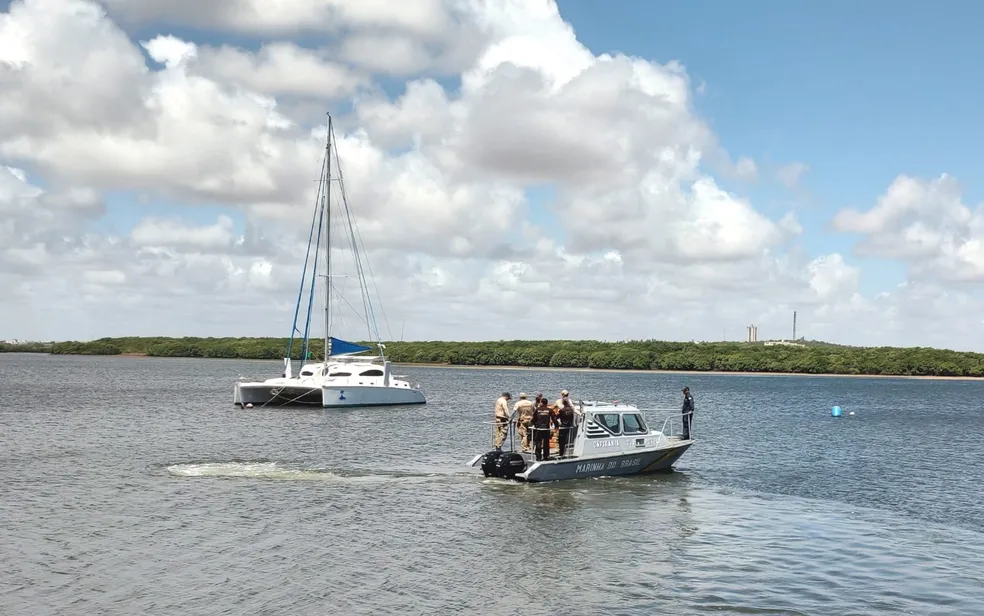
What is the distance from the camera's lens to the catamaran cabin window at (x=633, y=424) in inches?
1270

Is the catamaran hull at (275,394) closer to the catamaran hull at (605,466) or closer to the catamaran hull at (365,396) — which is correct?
the catamaran hull at (365,396)

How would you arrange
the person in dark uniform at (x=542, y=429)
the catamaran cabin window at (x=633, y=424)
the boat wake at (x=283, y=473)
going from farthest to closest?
the catamaran cabin window at (x=633, y=424), the boat wake at (x=283, y=473), the person in dark uniform at (x=542, y=429)

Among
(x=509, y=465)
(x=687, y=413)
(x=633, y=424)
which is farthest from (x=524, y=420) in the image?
(x=687, y=413)

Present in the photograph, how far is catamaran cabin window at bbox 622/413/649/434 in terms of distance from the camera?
32250 mm

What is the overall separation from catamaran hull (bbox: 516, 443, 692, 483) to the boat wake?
13.6 feet

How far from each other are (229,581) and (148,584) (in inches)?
60.9

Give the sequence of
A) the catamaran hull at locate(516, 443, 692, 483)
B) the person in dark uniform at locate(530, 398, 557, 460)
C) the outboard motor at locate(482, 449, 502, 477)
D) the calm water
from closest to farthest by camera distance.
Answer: the calm water, the catamaran hull at locate(516, 443, 692, 483), the person in dark uniform at locate(530, 398, 557, 460), the outboard motor at locate(482, 449, 502, 477)

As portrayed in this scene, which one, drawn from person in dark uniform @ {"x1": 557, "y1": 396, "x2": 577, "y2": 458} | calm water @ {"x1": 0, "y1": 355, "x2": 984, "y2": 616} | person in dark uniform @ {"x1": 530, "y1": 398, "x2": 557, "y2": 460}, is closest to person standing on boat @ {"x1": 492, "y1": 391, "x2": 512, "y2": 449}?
person in dark uniform @ {"x1": 530, "y1": 398, "x2": 557, "y2": 460}

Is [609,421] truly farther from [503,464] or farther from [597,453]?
[503,464]

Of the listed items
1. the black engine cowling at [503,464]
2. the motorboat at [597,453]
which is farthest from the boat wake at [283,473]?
the motorboat at [597,453]

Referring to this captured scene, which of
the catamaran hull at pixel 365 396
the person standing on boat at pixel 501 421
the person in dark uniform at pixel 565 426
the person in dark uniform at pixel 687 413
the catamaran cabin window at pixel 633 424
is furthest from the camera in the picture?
the catamaran hull at pixel 365 396

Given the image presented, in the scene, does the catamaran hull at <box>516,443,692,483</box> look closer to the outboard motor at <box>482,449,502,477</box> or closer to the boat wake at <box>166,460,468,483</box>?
the outboard motor at <box>482,449,502,477</box>

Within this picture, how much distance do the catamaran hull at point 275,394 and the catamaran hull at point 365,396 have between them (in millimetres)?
1048

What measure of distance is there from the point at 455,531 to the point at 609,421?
997 centimetres
